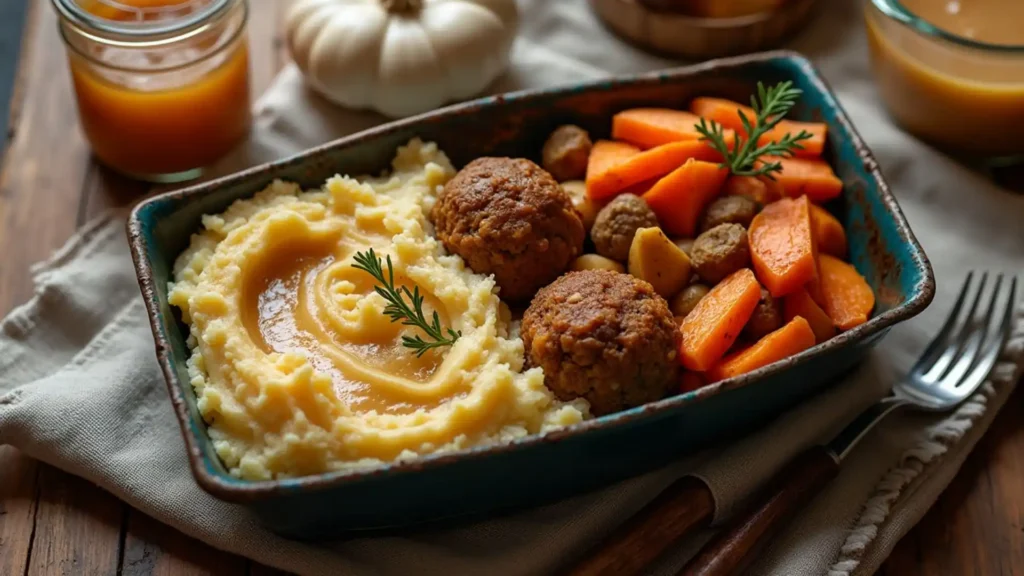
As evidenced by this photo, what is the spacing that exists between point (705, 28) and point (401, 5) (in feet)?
4.23

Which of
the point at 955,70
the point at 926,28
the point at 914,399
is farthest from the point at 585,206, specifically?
the point at 955,70

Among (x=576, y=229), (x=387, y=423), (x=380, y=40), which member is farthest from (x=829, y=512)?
(x=380, y=40)

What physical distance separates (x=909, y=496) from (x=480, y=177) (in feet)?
5.70

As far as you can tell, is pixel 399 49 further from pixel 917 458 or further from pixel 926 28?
pixel 917 458

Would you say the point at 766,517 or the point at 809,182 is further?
the point at 809,182

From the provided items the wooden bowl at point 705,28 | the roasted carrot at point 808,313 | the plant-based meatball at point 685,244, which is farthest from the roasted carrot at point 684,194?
the wooden bowl at point 705,28

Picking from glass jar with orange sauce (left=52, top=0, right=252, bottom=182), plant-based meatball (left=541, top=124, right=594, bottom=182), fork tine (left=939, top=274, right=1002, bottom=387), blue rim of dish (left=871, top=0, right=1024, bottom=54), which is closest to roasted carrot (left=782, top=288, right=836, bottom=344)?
fork tine (left=939, top=274, right=1002, bottom=387)

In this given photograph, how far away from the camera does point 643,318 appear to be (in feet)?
10.0

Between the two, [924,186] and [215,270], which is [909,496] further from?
[215,270]

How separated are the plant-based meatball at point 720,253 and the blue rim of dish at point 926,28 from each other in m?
1.30

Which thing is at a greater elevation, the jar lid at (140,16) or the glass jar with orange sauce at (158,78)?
the jar lid at (140,16)

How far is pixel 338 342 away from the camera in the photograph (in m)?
3.21

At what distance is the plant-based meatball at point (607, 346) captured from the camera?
9.91ft

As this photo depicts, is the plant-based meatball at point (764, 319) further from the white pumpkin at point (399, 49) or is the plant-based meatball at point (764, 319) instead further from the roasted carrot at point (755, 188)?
the white pumpkin at point (399, 49)
